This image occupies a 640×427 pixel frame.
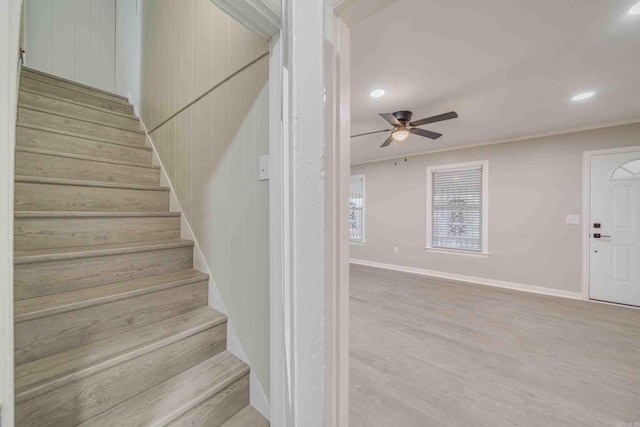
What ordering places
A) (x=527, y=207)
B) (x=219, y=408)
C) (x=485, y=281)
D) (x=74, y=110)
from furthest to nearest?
(x=485, y=281) < (x=527, y=207) < (x=74, y=110) < (x=219, y=408)

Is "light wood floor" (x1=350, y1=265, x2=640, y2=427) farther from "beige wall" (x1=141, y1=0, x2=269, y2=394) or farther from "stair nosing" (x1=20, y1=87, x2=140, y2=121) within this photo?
"stair nosing" (x1=20, y1=87, x2=140, y2=121)

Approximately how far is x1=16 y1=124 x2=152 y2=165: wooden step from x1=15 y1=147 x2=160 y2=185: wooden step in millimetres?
175

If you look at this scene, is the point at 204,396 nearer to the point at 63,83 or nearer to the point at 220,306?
the point at 220,306

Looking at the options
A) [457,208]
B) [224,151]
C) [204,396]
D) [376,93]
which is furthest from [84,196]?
[457,208]

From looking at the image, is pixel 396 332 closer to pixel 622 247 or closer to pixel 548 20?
pixel 548 20

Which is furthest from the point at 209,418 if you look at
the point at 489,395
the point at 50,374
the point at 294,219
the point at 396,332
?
the point at 396,332

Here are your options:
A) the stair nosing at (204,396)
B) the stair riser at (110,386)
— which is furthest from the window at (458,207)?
the stair riser at (110,386)

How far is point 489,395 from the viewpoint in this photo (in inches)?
65.2

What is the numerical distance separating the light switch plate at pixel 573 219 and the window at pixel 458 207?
3.21 ft

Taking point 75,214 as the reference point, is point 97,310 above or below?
below

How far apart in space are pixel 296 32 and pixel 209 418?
1.43 meters

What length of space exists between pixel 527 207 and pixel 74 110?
5.62 meters

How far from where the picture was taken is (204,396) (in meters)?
1.08

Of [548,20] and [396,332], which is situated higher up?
[548,20]
